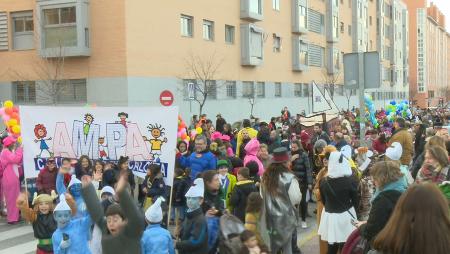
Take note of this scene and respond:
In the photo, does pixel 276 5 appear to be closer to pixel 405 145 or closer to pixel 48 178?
pixel 405 145

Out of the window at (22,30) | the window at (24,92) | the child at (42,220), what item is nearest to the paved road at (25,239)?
the child at (42,220)

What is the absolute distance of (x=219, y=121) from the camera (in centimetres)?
2095

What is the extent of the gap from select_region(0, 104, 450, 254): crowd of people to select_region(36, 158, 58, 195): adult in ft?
0.06

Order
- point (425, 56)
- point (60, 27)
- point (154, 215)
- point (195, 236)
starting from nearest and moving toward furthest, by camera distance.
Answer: point (154, 215) → point (195, 236) → point (60, 27) → point (425, 56)

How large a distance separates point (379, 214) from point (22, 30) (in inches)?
1024

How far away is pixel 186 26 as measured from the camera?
29.9 meters

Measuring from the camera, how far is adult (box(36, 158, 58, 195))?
10.8 meters

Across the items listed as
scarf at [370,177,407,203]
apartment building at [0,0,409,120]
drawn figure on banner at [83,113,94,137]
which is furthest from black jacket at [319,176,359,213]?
apartment building at [0,0,409,120]

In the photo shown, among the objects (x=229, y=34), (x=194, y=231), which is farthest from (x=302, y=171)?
(x=229, y=34)

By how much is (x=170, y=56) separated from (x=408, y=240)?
→ 25.5 meters

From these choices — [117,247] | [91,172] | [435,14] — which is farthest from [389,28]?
[117,247]

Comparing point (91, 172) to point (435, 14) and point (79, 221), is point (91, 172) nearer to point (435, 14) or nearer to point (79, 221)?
point (79, 221)

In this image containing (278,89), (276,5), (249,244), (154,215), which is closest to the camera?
(249,244)

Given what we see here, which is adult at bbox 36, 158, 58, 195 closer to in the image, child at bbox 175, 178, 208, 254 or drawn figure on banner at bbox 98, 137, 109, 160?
drawn figure on banner at bbox 98, 137, 109, 160
